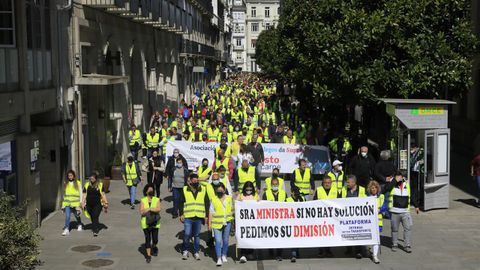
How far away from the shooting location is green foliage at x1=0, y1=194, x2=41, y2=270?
9078 millimetres

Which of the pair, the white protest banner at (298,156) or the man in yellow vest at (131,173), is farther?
the white protest banner at (298,156)

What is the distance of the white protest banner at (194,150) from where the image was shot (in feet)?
71.3

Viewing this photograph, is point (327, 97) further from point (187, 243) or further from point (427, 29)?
point (187, 243)

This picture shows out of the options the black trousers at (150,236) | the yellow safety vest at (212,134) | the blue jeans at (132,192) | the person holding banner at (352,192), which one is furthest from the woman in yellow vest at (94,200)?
the yellow safety vest at (212,134)

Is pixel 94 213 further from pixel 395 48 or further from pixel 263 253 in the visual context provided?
pixel 395 48

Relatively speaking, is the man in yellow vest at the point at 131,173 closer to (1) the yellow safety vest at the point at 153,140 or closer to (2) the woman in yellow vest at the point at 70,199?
(2) the woman in yellow vest at the point at 70,199

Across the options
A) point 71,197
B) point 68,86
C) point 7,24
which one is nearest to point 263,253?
point 71,197

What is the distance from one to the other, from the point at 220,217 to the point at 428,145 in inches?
297

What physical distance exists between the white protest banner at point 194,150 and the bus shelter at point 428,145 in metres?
6.32

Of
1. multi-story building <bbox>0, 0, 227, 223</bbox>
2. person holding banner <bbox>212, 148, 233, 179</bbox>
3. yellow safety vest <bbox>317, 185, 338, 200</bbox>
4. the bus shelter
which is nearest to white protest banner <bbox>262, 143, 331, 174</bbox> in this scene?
person holding banner <bbox>212, 148, 233, 179</bbox>

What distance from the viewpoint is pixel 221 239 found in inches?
512

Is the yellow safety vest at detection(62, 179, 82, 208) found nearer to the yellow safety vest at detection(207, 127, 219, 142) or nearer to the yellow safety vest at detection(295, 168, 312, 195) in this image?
the yellow safety vest at detection(295, 168, 312, 195)

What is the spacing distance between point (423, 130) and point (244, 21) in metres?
122

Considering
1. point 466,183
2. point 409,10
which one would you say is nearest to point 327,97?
point 409,10
